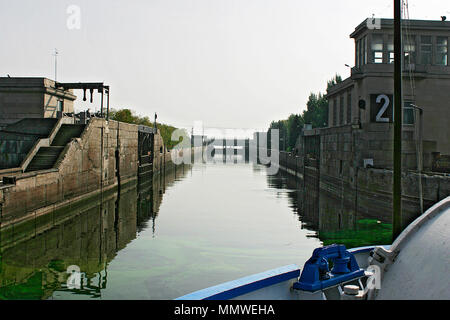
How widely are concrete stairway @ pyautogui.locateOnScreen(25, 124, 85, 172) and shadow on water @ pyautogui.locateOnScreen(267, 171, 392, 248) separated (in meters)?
15.6

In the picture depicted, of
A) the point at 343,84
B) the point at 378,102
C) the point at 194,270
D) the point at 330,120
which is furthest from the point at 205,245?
the point at 330,120

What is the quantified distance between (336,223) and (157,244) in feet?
38.9

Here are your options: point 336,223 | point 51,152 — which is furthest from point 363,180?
point 51,152

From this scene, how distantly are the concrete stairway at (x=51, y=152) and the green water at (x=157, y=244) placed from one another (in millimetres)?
3233

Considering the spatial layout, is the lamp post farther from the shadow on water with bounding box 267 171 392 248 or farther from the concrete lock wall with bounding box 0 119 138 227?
the concrete lock wall with bounding box 0 119 138 227

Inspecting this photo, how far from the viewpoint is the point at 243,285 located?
6.29 metres

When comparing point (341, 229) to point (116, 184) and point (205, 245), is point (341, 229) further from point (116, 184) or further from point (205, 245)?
point (116, 184)

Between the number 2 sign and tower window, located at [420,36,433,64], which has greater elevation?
tower window, located at [420,36,433,64]

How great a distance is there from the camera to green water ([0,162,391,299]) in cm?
1425

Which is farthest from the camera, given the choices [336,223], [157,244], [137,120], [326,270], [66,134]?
[137,120]

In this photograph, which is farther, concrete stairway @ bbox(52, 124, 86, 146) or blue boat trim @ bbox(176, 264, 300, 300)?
concrete stairway @ bbox(52, 124, 86, 146)

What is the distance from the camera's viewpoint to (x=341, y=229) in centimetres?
2527

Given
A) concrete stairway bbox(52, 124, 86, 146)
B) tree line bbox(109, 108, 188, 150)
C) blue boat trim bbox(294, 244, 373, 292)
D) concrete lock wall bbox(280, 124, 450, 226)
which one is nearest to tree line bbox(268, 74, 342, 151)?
tree line bbox(109, 108, 188, 150)

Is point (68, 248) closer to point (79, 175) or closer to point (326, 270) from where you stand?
point (79, 175)
